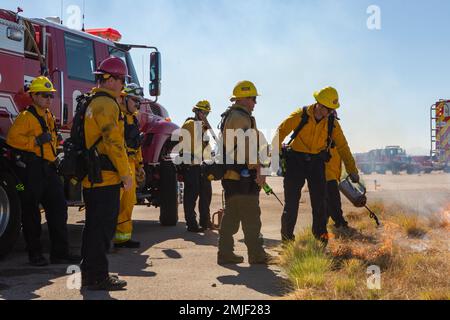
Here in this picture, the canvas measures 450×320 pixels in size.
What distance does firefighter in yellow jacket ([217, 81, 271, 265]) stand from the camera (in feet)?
19.4

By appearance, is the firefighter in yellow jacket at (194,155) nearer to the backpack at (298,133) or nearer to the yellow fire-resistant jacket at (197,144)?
the yellow fire-resistant jacket at (197,144)

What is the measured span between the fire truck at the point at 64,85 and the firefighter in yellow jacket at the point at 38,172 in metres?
0.24

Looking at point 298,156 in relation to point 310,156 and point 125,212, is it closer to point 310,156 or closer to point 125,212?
point 310,156

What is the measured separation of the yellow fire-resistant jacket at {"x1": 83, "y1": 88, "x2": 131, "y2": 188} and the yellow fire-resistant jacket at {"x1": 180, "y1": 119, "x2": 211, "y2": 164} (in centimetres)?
379

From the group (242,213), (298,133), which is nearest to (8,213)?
(242,213)

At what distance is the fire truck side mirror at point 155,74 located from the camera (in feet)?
27.6

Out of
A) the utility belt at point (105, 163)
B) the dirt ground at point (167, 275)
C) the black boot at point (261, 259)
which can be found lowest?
the dirt ground at point (167, 275)

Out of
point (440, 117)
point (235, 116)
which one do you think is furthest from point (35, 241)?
point (440, 117)

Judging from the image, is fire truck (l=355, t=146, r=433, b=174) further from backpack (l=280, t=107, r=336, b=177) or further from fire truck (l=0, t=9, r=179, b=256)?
backpack (l=280, t=107, r=336, b=177)

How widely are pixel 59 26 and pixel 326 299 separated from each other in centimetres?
519

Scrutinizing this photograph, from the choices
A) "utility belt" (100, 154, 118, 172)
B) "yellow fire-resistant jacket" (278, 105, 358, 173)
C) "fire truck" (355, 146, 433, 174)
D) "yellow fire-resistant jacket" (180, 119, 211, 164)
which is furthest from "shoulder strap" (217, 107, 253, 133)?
"fire truck" (355, 146, 433, 174)

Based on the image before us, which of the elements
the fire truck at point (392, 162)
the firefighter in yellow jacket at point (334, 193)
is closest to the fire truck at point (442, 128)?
the firefighter in yellow jacket at point (334, 193)

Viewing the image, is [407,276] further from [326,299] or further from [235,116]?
[235,116]

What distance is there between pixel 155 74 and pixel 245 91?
2.78 m
